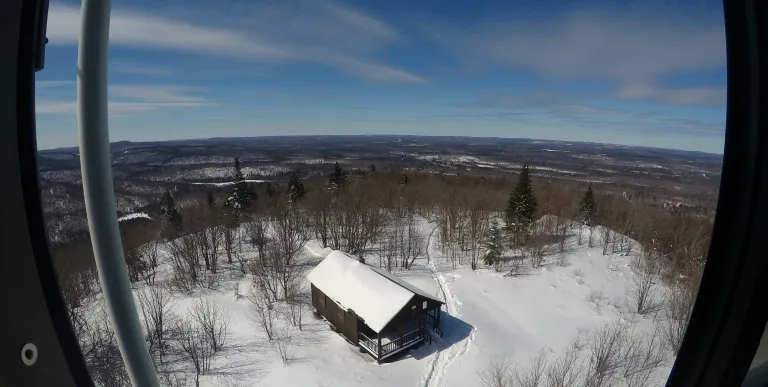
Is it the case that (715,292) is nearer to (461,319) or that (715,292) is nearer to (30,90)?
(30,90)

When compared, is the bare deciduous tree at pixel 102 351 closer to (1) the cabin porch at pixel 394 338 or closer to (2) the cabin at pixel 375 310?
(2) the cabin at pixel 375 310

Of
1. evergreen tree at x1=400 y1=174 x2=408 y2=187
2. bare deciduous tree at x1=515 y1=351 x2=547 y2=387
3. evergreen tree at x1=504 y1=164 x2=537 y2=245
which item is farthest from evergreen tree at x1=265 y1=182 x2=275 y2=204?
bare deciduous tree at x1=515 y1=351 x2=547 y2=387

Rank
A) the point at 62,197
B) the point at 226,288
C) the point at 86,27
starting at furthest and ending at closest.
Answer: the point at 226,288
the point at 62,197
the point at 86,27

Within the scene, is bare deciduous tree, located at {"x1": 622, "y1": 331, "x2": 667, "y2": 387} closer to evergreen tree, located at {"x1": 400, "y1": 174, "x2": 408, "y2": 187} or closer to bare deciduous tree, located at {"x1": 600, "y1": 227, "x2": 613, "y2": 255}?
bare deciduous tree, located at {"x1": 600, "y1": 227, "x2": 613, "y2": 255}

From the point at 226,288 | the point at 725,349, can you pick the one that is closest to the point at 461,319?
the point at 226,288

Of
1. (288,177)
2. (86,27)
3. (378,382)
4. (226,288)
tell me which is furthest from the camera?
(288,177)

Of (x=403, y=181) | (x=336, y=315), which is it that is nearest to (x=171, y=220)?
(x=336, y=315)

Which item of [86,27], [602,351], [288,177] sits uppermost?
[86,27]
